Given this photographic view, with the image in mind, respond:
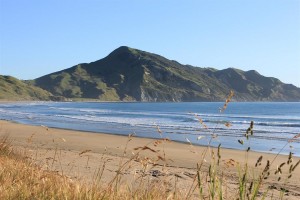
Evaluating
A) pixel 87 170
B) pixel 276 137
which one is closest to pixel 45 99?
pixel 276 137

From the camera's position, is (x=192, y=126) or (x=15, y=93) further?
(x=15, y=93)

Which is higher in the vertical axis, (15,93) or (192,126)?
(15,93)

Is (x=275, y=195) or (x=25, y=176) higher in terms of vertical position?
(x=25, y=176)

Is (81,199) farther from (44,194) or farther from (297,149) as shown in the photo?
(297,149)

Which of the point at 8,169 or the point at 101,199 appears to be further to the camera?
the point at 8,169

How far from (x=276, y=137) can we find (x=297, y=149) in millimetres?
6444

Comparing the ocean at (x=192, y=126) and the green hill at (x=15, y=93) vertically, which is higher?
the green hill at (x=15, y=93)

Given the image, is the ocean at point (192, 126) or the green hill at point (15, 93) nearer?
the ocean at point (192, 126)

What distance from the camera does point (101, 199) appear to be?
366 cm

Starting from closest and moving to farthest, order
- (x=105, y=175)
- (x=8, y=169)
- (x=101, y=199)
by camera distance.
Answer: (x=101, y=199)
(x=8, y=169)
(x=105, y=175)

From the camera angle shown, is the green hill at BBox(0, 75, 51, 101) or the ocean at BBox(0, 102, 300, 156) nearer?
the ocean at BBox(0, 102, 300, 156)

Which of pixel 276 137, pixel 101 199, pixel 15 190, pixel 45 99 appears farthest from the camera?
pixel 45 99

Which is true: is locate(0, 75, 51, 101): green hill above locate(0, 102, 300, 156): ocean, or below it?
above

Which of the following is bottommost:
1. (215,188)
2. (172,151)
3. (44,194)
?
(172,151)
